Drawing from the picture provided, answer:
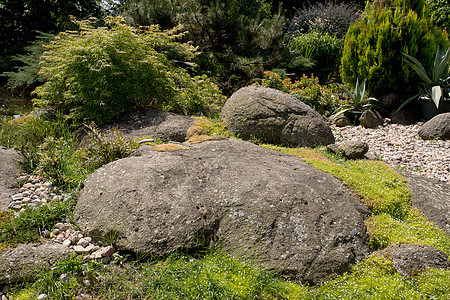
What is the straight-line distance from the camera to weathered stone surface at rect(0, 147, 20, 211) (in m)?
3.88

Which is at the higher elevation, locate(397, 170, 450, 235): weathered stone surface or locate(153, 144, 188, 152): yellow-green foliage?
locate(153, 144, 188, 152): yellow-green foliage

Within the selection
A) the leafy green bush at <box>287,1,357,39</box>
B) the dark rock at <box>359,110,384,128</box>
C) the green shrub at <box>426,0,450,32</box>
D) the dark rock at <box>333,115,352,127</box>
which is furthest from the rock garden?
the leafy green bush at <box>287,1,357,39</box>

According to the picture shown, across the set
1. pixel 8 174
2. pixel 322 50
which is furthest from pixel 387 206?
pixel 322 50

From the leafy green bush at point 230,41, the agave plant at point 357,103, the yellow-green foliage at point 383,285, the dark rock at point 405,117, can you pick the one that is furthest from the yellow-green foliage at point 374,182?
the leafy green bush at point 230,41

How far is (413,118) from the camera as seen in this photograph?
826cm

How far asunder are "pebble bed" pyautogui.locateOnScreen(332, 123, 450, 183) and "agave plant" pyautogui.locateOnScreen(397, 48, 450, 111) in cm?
97

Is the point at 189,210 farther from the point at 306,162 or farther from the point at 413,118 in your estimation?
the point at 413,118

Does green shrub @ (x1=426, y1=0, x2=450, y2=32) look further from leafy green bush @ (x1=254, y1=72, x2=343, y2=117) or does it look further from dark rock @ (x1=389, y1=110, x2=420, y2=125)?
leafy green bush @ (x1=254, y1=72, x2=343, y2=117)

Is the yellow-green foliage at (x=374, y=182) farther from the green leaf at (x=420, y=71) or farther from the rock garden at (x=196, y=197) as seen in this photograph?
the green leaf at (x=420, y=71)

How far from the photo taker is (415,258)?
3291 millimetres

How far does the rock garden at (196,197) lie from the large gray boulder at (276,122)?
0.02 m

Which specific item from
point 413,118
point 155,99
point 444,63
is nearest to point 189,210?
point 155,99

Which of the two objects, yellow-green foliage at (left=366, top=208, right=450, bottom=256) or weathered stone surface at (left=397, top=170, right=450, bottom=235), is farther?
weathered stone surface at (left=397, top=170, right=450, bottom=235)

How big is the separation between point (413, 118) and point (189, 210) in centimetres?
687
